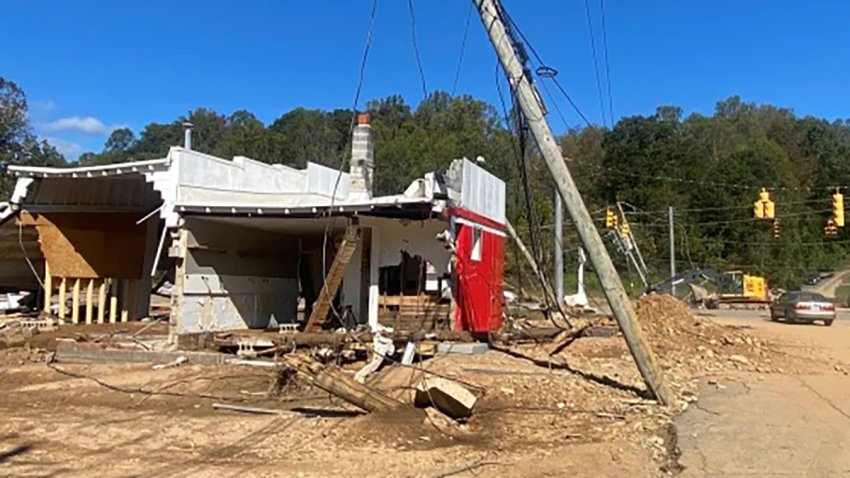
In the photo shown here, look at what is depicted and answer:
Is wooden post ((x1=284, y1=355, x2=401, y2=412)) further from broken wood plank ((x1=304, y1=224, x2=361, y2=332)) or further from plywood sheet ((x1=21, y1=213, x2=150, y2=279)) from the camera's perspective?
plywood sheet ((x1=21, y1=213, x2=150, y2=279))

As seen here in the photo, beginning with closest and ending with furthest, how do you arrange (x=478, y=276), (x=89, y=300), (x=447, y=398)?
1. (x=447, y=398)
2. (x=478, y=276)
3. (x=89, y=300)

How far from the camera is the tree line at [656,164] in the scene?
229 feet

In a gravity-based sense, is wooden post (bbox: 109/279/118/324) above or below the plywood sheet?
below

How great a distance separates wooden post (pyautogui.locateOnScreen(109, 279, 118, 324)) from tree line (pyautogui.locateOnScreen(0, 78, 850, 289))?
42.0 meters

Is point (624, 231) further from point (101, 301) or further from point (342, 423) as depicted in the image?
point (342, 423)

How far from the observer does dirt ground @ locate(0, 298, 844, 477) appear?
8.29m

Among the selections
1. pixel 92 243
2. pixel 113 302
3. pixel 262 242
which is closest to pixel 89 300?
pixel 113 302

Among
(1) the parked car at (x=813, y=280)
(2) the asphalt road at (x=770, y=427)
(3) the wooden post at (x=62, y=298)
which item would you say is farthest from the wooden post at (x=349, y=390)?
(1) the parked car at (x=813, y=280)

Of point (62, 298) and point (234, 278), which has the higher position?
point (234, 278)

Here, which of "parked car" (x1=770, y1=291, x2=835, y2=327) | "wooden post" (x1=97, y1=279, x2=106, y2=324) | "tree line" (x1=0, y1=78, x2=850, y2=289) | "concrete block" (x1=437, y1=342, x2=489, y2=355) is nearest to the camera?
"concrete block" (x1=437, y1=342, x2=489, y2=355)

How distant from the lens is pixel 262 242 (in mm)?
22297

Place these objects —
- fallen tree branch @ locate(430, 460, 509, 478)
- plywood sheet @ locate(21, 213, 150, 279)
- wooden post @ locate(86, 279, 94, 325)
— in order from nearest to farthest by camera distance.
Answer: fallen tree branch @ locate(430, 460, 509, 478) < plywood sheet @ locate(21, 213, 150, 279) < wooden post @ locate(86, 279, 94, 325)

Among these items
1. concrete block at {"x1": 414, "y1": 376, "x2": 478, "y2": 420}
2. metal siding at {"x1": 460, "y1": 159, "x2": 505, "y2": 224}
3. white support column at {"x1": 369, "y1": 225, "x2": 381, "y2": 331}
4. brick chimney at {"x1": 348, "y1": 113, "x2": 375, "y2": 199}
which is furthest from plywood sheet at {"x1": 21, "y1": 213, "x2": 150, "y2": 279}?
concrete block at {"x1": 414, "y1": 376, "x2": 478, "y2": 420}

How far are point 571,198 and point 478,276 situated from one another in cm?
849
